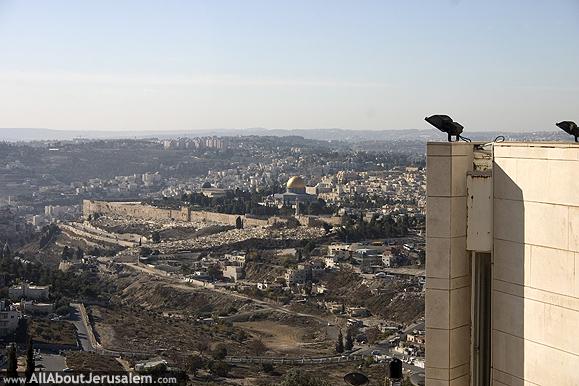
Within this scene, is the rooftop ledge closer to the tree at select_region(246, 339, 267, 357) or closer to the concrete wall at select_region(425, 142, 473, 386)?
the concrete wall at select_region(425, 142, 473, 386)

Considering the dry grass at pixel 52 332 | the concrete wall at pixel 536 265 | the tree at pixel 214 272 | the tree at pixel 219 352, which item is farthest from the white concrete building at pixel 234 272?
the concrete wall at pixel 536 265

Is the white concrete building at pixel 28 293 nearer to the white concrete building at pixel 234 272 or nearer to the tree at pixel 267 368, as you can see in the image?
the white concrete building at pixel 234 272

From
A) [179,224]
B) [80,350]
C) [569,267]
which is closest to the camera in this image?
[569,267]

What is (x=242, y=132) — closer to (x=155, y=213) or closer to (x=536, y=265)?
(x=155, y=213)

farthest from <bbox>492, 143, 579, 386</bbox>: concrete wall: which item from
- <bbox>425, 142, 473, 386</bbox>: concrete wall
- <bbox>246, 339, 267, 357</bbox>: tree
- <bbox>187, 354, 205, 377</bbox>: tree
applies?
<bbox>246, 339, 267, 357</bbox>: tree

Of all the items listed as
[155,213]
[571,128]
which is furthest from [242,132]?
[571,128]

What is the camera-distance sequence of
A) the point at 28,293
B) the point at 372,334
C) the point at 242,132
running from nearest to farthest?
the point at 372,334 < the point at 28,293 < the point at 242,132

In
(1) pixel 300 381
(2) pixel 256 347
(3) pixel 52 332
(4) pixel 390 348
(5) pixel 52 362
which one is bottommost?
(2) pixel 256 347

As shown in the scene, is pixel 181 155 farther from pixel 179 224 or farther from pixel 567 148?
pixel 567 148

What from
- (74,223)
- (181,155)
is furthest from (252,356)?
(181,155)
